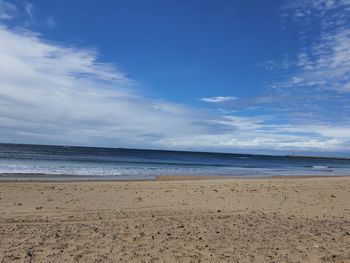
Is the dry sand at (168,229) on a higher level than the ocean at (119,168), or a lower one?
lower

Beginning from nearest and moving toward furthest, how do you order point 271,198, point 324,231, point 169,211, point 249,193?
point 324,231, point 169,211, point 271,198, point 249,193

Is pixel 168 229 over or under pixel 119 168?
under

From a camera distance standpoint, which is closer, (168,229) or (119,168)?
(168,229)

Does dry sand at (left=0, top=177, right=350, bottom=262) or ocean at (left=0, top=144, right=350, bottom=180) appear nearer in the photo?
dry sand at (left=0, top=177, right=350, bottom=262)

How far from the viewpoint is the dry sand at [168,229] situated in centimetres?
559

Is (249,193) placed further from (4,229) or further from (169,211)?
(4,229)

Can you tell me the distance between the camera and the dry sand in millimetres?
5594

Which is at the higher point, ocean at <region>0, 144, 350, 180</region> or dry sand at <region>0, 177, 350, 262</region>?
ocean at <region>0, 144, 350, 180</region>

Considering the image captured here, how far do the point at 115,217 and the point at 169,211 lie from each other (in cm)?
169

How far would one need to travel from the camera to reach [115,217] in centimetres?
830

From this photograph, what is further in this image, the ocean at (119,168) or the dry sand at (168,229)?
the ocean at (119,168)

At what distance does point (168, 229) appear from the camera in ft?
23.6

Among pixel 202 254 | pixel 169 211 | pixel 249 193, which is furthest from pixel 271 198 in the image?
pixel 202 254

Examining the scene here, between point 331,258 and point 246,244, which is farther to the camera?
point 246,244
